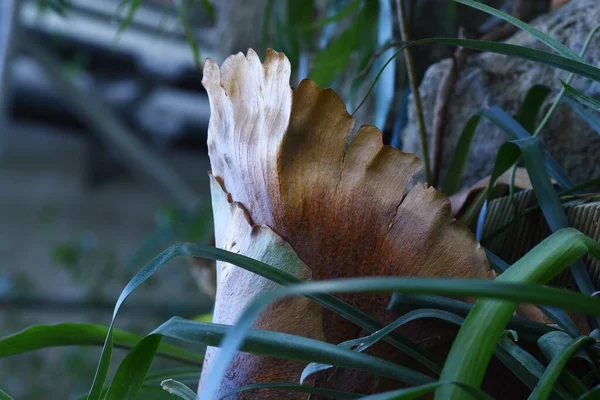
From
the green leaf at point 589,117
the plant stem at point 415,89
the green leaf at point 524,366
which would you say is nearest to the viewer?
the green leaf at point 524,366

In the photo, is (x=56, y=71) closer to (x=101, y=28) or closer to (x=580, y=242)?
(x=101, y=28)

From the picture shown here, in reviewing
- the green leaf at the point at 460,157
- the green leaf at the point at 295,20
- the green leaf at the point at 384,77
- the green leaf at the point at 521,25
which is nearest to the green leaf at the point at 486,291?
the green leaf at the point at 521,25

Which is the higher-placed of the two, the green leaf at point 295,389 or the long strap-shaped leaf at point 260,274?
the long strap-shaped leaf at point 260,274

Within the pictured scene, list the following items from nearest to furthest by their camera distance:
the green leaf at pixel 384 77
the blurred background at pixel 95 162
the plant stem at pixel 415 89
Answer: the plant stem at pixel 415 89, the green leaf at pixel 384 77, the blurred background at pixel 95 162

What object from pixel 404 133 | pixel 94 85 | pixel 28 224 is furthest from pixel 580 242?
pixel 28 224

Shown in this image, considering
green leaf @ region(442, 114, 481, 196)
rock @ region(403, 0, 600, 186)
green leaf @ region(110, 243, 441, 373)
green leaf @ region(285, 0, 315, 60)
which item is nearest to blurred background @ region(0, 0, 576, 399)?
green leaf @ region(285, 0, 315, 60)

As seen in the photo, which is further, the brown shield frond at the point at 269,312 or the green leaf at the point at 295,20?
the green leaf at the point at 295,20

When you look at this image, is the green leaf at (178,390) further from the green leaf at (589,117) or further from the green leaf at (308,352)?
the green leaf at (589,117)

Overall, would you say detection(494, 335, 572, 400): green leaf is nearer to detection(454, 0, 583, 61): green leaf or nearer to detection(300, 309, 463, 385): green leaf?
detection(300, 309, 463, 385): green leaf
